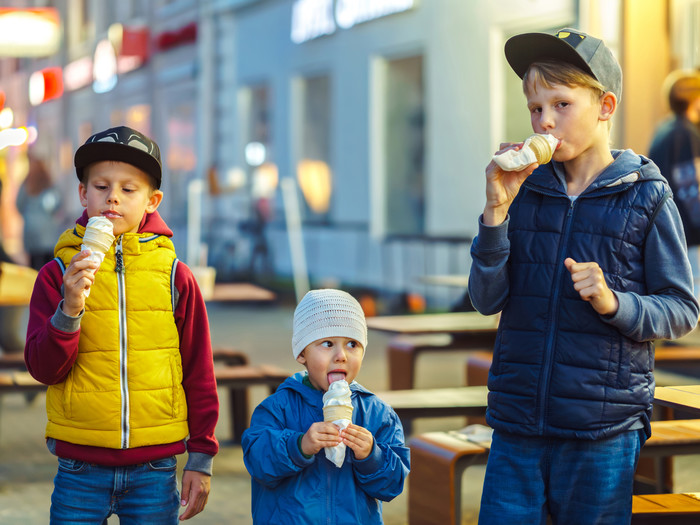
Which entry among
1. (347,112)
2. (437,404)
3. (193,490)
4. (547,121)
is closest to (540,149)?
(547,121)

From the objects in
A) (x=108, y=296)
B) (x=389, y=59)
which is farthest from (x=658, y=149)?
(x=389, y=59)

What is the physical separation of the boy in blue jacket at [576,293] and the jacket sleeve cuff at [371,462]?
0.39 metres

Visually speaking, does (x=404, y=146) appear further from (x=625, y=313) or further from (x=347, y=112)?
(x=625, y=313)

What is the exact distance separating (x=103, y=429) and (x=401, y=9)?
40.7 ft

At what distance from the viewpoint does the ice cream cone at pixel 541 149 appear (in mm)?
2674

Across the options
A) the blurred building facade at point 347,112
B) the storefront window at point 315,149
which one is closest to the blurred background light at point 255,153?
the blurred building facade at point 347,112

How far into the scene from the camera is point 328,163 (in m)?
17.2

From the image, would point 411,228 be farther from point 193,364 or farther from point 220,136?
point 193,364

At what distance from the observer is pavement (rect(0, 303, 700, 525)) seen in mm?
5133

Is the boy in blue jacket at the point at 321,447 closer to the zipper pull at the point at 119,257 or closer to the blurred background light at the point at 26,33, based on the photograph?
the zipper pull at the point at 119,257

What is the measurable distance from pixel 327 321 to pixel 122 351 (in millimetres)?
543

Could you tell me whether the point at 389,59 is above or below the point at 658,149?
above

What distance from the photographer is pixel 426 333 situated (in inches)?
243

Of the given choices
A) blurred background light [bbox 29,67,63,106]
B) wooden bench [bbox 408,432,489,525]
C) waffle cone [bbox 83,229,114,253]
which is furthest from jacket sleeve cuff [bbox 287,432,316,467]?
blurred background light [bbox 29,67,63,106]
